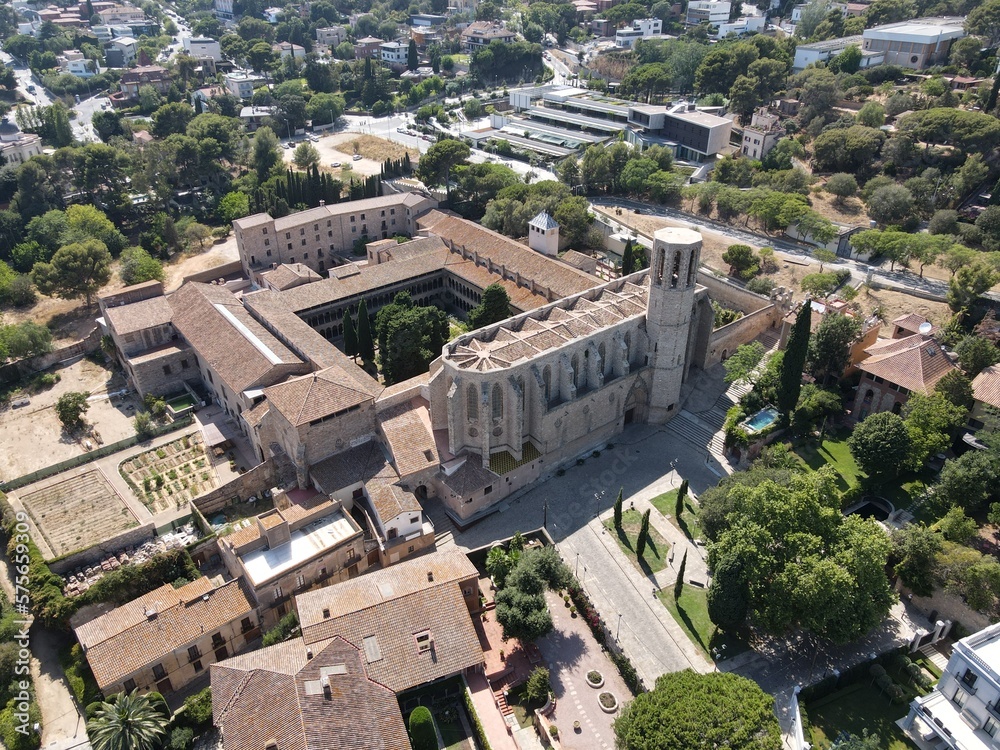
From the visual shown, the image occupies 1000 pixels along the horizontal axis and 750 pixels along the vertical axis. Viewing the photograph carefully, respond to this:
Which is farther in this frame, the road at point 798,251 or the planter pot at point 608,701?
the road at point 798,251

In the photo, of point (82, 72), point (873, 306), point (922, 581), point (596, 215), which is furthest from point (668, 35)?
point (922, 581)

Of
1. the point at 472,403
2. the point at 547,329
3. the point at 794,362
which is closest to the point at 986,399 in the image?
the point at 794,362

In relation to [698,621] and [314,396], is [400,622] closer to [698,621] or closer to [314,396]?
[698,621]

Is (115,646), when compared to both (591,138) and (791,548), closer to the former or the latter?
(791,548)

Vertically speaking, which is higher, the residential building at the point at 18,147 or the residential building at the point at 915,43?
the residential building at the point at 915,43

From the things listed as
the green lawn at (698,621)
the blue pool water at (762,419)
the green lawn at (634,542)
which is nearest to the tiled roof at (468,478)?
the green lawn at (634,542)

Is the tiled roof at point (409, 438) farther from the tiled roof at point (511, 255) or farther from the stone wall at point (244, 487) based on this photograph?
the tiled roof at point (511, 255)

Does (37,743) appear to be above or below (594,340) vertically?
below

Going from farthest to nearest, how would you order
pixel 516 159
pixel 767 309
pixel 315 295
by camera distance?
pixel 516 159 → pixel 315 295 → pixel 767 309
